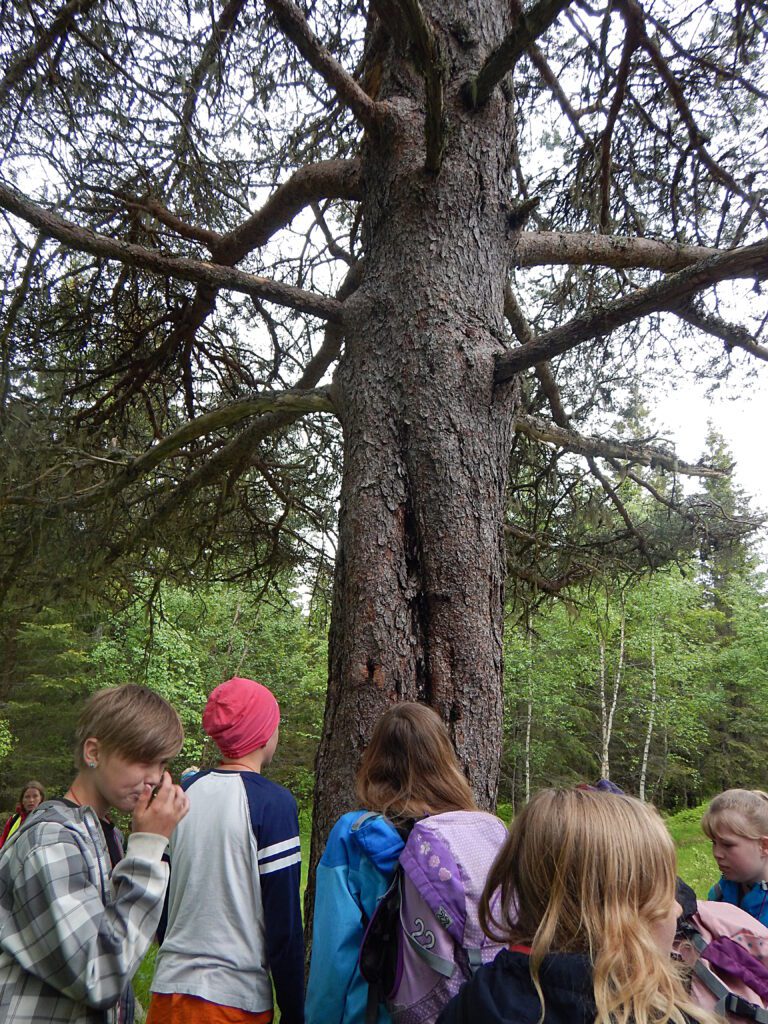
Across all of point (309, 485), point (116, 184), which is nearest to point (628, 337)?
point (309, 485)

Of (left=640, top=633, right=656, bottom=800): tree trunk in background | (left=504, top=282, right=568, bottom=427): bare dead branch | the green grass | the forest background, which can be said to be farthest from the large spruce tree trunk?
(left=640, top=633, right=656, bottom=800): tree trunk in background

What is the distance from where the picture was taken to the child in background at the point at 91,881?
4.33ft

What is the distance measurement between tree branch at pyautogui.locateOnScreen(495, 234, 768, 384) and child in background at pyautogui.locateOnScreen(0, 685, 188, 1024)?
168 cm

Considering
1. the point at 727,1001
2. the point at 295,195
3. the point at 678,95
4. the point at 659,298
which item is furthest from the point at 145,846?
the point at 678,95

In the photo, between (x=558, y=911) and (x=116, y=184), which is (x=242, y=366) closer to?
(x=116, y=184)

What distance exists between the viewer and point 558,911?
3.81ft

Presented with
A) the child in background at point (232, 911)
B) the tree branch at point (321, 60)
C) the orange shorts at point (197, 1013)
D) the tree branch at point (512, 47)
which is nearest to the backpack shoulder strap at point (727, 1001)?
the child in background at point (232, 911)

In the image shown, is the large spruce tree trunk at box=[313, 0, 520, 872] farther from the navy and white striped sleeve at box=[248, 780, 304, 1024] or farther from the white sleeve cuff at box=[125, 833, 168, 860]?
the white sleeve cuff at box=[125, 833, 168, 860]

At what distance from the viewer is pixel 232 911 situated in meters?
1.78

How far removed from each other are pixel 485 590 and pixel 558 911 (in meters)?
1.23

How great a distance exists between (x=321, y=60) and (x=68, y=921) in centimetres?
257

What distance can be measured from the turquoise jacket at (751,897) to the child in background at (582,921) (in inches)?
43.9

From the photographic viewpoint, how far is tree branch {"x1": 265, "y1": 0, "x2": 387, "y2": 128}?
213 cm

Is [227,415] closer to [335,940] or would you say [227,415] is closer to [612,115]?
[335,940]
